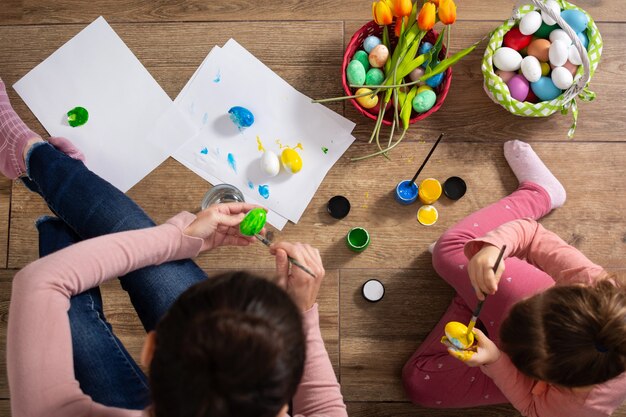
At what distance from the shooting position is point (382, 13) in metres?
1.08

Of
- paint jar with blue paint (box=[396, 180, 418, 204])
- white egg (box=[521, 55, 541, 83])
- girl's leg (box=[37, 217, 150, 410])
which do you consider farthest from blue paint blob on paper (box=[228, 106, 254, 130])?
white egg (box=[521, 55, 541, 83])

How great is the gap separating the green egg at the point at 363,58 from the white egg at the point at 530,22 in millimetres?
312

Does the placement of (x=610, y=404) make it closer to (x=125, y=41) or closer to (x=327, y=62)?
(x=327, y=62)

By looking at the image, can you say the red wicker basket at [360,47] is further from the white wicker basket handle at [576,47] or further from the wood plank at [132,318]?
the wood plank at [132,318]

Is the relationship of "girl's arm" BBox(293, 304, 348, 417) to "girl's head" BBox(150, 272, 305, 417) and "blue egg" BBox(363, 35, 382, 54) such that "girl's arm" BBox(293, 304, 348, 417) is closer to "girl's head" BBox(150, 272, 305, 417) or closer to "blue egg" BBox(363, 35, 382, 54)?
"girl's head" BBox(150, 272, 305, 417)

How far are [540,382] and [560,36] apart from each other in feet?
2.17

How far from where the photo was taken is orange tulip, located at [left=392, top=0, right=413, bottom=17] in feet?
3.51

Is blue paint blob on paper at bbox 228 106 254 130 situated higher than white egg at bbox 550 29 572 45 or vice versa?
white egg at bbox 550 29 572 45

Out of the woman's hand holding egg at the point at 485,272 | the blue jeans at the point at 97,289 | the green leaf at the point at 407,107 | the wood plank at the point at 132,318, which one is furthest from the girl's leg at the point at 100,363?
the green leaf at the point at 407,107

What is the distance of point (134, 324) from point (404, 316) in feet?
1.85

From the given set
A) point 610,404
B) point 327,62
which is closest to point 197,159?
point 327,62

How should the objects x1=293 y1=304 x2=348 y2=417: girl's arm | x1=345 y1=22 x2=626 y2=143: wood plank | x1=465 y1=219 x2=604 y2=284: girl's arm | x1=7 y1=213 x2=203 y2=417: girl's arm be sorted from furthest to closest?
x1=345 y1=22 x2=626 y2=143: wood plank → x1=465 y1=219 x2=604 y2=284: girl's arm → x1=293 y1=304 x2=348 y2=417: girl's arm → x1=7 y1=213 x2=203 y2=417: girl's arm

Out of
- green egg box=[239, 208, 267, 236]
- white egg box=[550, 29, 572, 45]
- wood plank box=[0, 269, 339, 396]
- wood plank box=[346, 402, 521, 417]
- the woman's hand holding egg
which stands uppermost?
white egg box=[550, 29, 572, 45]

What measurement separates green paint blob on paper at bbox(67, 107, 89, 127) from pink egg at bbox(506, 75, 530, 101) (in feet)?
2.93
